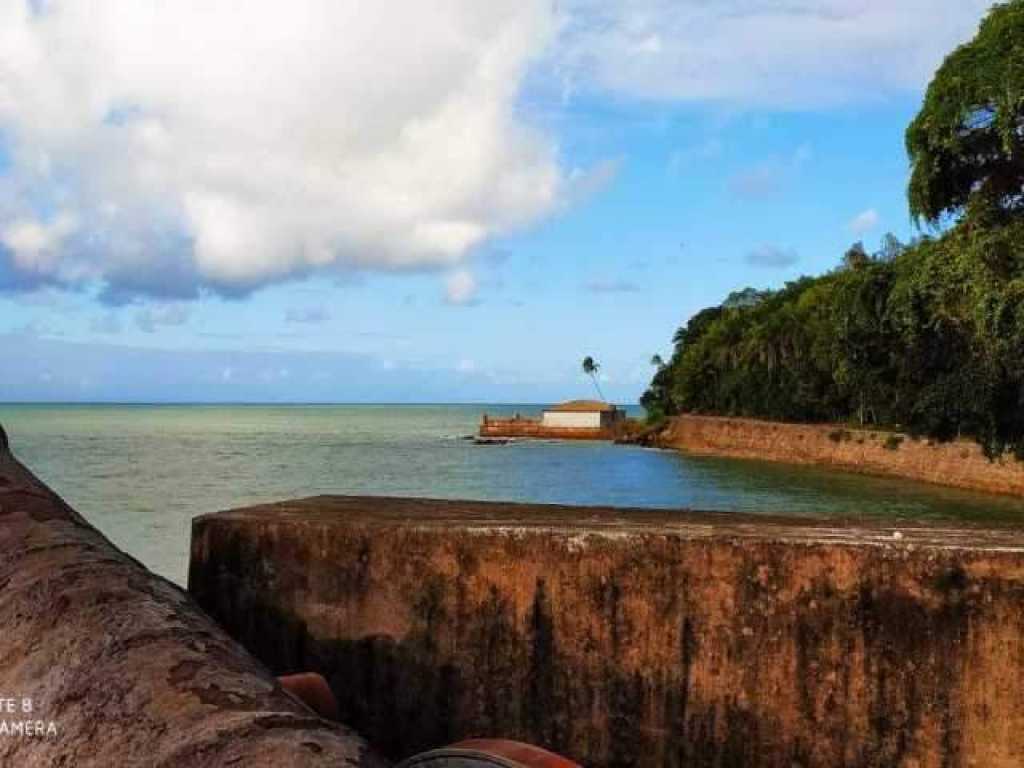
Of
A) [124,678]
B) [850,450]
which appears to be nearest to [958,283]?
[850,450]

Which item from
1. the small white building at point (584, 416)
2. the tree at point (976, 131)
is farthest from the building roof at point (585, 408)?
the tree at point (976, 131)

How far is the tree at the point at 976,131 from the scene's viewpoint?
70.7 feet

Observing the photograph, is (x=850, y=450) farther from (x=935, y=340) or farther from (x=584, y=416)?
(x=584, y=416)

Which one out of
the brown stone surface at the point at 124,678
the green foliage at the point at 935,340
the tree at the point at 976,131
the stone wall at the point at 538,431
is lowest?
the stone wall at the point at 538,431

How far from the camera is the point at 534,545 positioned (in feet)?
11.5

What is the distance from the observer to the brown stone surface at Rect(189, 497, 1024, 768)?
313 cm

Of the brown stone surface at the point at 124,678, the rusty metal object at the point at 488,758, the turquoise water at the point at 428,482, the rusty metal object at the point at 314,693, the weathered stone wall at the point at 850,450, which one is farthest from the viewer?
the weathered stone wall at the point at 850,450

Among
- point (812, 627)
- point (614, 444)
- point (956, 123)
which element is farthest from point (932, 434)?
point (614, 444)

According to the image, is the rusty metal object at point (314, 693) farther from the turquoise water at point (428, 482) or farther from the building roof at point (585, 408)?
the building roof at point (585, 408)

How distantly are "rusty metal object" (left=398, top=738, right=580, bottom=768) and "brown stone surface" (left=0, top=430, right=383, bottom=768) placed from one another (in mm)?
222

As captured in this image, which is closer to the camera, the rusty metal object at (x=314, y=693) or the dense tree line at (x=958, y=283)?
the rusty metal object at (x=314, y=693)

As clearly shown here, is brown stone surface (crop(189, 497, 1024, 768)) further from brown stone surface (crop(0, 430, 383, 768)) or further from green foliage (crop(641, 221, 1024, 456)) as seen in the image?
green foliage (crop(641, 221, 1024, 456))

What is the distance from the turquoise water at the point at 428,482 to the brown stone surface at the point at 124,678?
14120 mm

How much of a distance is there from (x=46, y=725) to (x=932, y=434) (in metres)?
37.6
